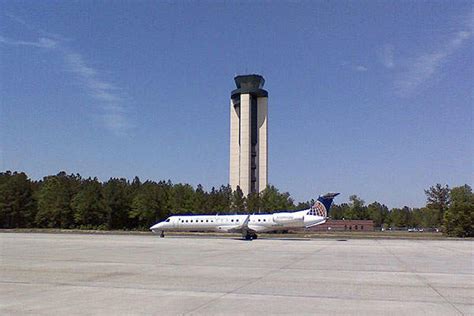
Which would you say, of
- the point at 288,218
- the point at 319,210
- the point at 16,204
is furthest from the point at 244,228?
the point at 16,204

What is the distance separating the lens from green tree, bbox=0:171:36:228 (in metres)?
87.3

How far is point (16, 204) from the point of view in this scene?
290 ft

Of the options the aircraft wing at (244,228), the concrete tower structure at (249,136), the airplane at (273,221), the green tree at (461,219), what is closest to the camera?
the aircraft wing at (244,228)

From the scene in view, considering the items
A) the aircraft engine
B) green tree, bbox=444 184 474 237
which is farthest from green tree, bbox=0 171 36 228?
green tree, bbox=444 184 474 237

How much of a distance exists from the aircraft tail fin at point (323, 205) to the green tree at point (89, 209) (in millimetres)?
46309

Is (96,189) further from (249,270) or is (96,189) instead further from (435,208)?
(249,270)

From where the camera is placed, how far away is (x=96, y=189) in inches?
3467

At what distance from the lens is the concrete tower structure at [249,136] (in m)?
117

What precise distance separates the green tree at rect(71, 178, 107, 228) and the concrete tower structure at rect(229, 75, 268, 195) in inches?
1549

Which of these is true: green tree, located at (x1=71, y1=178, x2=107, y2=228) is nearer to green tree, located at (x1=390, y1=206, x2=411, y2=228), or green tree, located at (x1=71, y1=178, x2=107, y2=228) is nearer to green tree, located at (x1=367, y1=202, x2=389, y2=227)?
green tree, located at (x1=367, y1=202, x2=389, y2=227)

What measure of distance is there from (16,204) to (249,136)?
53.6m

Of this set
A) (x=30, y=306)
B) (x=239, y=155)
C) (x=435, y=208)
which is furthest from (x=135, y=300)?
(x=239, y=155)

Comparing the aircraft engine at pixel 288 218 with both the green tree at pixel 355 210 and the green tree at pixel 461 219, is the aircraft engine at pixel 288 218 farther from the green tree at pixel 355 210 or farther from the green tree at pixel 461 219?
the green tree at pixel 355 210

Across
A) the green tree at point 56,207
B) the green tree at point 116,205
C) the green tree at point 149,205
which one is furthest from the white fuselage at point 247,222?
the green tree at point 56,207
